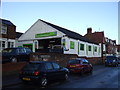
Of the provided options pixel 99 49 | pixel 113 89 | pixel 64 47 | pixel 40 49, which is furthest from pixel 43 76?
pixel 99 49

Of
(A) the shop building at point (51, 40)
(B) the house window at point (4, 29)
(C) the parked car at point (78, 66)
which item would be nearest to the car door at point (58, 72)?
(C) the parked car at point (78, 66)

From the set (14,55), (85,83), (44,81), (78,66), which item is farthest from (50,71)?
(14,55)

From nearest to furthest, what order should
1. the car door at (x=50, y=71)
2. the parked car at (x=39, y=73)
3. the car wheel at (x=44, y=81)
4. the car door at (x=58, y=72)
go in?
1. the parked car at (x=39, y=73)
2. the car wheel at (x=44, y=81)
3. the car door at (x=50, y=71)
4. the car door at (x=58, y=72)

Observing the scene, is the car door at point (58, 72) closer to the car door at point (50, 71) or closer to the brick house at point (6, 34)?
the car door at point (50, 71)

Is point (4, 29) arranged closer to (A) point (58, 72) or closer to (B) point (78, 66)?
(B) point (78, 66)

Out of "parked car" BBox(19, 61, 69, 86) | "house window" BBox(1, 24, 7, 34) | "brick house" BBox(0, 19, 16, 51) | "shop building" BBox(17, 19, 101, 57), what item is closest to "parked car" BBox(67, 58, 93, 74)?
"parked car" BBox(19, 61, 69, 86)

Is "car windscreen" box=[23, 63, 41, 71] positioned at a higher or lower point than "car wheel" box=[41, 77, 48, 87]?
higher

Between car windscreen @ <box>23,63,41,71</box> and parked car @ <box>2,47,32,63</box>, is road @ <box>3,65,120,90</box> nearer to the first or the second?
car windscreen @ <box>23,63,41,71</box>

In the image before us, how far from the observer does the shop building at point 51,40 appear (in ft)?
94.7

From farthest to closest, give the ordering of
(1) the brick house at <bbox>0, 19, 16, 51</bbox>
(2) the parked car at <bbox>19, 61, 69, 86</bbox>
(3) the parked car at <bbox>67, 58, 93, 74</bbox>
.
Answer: (1) the brick house at <bbox>0, 19, 16, 51</bbox> → (3) the parked car at <bbox>67, 58, 93, 74</bbox> → (2) the parked car at <bbox>19, 61, 69, 86</bbox>

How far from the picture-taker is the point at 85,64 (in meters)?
16.4

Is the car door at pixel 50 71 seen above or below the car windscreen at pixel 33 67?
below

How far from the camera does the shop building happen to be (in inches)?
1136

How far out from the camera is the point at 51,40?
33406 millimetres
